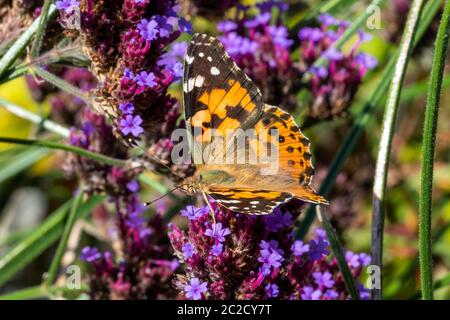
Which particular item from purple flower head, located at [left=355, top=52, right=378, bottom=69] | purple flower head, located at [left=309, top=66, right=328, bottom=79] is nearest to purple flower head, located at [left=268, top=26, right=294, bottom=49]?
purple flower head, located at [left=309, top=66, right=328, bottom=79]

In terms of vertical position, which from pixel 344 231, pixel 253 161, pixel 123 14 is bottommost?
pixel 344 231

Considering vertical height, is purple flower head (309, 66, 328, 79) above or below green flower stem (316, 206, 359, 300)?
above

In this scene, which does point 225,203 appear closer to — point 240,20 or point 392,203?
point 240,20

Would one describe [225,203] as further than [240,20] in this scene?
No

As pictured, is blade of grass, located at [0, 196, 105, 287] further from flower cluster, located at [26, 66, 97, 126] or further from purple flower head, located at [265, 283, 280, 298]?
purple flower head, located at [265, 283, 280, 298]

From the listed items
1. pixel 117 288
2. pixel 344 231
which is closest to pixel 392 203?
pixel 344 231

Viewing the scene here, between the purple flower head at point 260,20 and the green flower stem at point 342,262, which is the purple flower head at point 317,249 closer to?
the green flower stem at point 342,262

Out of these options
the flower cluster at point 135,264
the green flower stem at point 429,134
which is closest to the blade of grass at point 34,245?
the flower cluster at point 135,264
